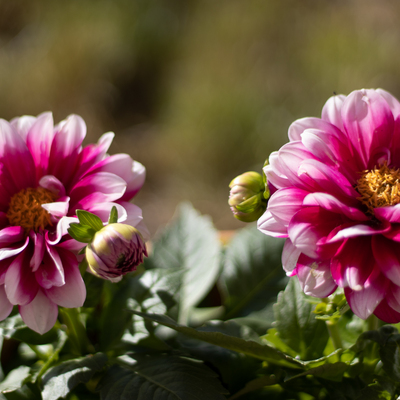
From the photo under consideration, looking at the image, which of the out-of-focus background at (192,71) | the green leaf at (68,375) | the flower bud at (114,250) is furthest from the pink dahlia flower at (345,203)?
the out-of-focus background at (192,71)

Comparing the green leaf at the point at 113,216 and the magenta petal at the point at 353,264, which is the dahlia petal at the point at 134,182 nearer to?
the green leaf at the point at 113,216

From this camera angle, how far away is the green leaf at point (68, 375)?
42cm

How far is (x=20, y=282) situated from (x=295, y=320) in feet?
0.85

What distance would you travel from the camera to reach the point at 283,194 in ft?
1.18

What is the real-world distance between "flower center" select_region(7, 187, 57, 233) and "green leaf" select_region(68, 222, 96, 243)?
58 millimetres

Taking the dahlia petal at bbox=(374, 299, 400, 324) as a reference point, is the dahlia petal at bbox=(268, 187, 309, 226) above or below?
above

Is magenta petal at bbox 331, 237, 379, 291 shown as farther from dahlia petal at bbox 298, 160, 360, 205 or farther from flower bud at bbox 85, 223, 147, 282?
flower bud at bbox 85, 223, 147, 282

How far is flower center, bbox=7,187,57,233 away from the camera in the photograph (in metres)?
0.43

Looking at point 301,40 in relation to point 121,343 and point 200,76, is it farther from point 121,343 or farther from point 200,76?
point 121,343

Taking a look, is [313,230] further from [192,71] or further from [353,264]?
[192,71]

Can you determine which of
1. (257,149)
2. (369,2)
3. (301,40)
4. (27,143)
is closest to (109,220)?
(27,143)

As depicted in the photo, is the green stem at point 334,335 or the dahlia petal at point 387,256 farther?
the green stem at point 334,335

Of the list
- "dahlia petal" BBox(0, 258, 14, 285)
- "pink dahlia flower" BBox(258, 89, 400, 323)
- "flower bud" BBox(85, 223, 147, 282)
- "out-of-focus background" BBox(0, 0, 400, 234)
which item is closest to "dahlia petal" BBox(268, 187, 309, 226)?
"pink dahlia flower" BBox(258, 89, 400, 323)

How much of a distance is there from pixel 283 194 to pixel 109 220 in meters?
0.14
